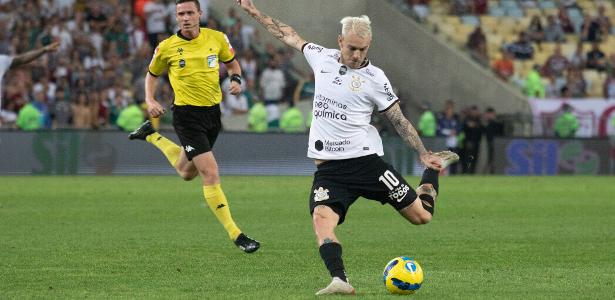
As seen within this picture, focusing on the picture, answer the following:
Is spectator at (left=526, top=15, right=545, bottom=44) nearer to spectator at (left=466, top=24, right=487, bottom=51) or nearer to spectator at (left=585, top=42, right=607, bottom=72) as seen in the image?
spectator at (left=585, top=42, right=607, bottom=72)

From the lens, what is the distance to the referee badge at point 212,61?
1242 cm

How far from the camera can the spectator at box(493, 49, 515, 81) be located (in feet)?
105

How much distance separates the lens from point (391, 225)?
15164 mm

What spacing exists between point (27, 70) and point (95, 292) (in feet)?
62.8

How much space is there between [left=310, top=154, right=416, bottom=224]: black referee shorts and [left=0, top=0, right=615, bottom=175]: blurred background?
48.0 feet

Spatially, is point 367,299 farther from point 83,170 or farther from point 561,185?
point 83,170

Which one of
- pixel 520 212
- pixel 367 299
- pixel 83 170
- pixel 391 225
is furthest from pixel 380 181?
pixel 83 170

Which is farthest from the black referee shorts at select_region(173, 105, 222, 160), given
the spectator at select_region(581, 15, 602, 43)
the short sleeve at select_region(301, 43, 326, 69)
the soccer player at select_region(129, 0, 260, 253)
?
the spectator at select_region(581, 15, 602, 43)

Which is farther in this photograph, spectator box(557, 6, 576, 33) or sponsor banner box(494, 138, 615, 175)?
spectator box(557, 6, 576, 33)

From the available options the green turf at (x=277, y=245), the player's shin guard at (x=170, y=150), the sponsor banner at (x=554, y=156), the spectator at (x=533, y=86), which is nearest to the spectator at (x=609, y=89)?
the spectator at (x=533, y=86)

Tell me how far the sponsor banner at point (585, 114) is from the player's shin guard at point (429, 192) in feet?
66.7

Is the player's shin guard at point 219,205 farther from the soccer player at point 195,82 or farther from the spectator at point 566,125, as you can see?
the spectator at point 566,125

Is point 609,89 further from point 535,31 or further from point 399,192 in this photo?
point 399,192

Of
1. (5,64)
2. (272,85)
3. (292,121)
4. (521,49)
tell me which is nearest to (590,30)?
(521,49)
